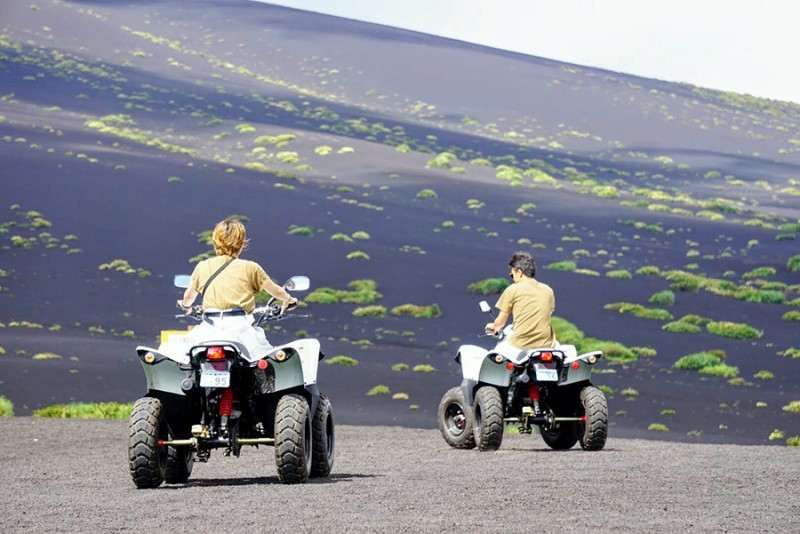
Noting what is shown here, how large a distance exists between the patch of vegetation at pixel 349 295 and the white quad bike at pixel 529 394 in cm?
4899

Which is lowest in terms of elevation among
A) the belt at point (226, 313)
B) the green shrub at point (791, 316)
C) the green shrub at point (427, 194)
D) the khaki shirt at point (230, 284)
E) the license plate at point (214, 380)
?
the green shrub at point (791, 316)

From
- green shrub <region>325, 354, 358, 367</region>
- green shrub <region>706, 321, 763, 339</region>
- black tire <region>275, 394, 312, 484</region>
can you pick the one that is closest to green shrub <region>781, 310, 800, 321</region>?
green shrub <region>706, 321, 763, 339</region>

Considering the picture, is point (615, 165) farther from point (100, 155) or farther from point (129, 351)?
point (129, 351)

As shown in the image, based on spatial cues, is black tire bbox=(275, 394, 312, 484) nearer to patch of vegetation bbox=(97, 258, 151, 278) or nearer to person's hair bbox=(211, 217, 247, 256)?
person's hair bbox=(211, 217, 247, 256)

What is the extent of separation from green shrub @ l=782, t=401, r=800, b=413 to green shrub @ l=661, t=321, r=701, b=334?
1753 centimetres

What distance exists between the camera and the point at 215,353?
430 inches

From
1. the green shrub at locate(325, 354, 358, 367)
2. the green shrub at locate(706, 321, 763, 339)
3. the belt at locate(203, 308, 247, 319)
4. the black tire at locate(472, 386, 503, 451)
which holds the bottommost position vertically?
the green shrub at locate(325, 354, 358, 367)

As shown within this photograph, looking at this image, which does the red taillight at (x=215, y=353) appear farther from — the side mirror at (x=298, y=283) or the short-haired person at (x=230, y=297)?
the side mirror at (x=298, y=283)

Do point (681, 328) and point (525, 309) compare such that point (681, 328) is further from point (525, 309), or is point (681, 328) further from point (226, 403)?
point (226, 403)

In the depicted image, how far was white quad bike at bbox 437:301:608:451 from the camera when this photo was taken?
50.6 feet

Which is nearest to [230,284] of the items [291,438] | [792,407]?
[291,438]

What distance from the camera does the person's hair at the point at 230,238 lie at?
11.4 metres

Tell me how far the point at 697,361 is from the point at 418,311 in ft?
45.8

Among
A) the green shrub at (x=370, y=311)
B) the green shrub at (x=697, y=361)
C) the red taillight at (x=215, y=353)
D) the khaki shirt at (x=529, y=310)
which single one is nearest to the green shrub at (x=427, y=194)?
the green shrub at (x=370, y=311)
